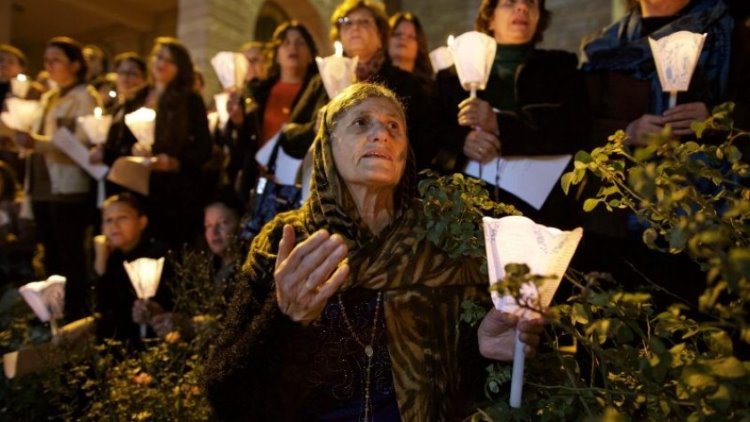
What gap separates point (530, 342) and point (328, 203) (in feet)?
2.92

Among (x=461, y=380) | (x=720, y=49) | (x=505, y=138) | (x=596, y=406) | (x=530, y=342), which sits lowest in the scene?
(x=461, y=380)

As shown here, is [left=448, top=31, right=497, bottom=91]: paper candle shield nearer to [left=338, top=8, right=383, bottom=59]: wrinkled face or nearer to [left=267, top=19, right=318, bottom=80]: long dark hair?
[left=338, top=8, right=383, bottom=59]: wrinkled face

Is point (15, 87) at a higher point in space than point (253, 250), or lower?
higher

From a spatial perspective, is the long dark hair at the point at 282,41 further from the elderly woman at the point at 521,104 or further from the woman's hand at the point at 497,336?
the woman's hand at the point at 497,336

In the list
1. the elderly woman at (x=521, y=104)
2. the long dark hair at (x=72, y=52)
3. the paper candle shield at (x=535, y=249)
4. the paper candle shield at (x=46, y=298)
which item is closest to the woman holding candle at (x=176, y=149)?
the long dark hair at (x=72, y=52)

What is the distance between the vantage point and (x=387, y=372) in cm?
189

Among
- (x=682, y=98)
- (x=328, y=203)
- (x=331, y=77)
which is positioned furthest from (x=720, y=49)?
(x=328, y=203)

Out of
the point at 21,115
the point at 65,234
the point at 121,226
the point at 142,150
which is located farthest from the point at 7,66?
the point at 121,226

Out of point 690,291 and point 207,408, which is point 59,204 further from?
point 690,291

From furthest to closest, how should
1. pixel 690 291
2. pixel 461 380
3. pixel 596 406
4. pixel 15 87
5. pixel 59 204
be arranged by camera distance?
pixel 15 87
pixel 59 204
pixel 690 291
pixel 461 380
pixel 596 406

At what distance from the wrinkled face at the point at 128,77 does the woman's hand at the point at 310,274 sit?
4.45m

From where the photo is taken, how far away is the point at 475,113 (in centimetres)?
269

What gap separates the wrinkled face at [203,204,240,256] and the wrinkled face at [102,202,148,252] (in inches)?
22.3

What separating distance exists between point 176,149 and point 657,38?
3336 mm
